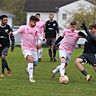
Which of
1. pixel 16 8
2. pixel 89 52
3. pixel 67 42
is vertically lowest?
pixel 16 8

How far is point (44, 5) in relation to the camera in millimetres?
95938

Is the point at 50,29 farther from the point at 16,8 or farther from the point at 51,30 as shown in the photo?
the point at 16,8

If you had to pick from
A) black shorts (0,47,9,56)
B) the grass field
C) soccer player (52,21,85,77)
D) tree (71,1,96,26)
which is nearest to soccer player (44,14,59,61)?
the grass field

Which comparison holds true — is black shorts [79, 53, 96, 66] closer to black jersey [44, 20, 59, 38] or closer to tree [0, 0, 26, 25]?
black jersey [44, 20, 59, 38]

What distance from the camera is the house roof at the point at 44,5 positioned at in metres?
94.2

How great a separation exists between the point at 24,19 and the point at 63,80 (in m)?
87.5

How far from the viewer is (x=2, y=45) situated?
16172mm

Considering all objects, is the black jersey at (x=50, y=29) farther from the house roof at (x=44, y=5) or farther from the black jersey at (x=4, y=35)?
the house roof at (x=44, y=5)

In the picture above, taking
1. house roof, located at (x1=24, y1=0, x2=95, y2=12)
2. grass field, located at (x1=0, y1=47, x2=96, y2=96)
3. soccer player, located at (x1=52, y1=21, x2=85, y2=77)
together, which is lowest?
house roof, located at (x1=24, y1=0, x2=95, y2=12)

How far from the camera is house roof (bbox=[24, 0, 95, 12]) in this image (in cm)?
9425

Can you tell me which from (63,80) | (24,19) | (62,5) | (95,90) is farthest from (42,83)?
(24,19)

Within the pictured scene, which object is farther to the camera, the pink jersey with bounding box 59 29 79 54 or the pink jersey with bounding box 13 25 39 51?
the pink jersey with bounding box 59 29 79 54

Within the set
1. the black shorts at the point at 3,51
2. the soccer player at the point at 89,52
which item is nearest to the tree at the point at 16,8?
the black shorts at the point at 3,51

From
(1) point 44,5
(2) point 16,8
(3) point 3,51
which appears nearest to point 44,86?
(3) point 3,51
